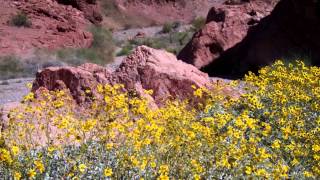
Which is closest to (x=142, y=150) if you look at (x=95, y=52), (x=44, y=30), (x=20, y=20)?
(x=95, y=52)

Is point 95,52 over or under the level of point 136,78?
under

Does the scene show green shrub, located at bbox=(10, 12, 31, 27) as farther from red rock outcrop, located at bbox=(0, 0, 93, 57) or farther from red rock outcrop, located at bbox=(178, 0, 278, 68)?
red rock outcrop, located at bbox=(178, 0, 278, 68)

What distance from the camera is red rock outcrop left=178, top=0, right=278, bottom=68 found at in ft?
60.5

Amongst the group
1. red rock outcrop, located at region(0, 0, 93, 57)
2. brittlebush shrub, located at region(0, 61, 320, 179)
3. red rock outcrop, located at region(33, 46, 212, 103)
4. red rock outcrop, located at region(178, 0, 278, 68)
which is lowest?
red rock outcrop, located at region(0, 0, 93, 57)

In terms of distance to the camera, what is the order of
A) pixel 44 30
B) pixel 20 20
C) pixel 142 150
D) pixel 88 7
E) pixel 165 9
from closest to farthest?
pixel 142 150 → pixel 44 30 → pixel 20 20 → pixel 88 7 → pixel 165 9

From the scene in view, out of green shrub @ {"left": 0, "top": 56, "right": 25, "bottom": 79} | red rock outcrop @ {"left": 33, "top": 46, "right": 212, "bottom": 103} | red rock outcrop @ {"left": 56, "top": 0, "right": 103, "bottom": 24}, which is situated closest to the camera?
red rock outcrop @ {"left": 33, "top": 46, "right": 212, "bottom": 103}

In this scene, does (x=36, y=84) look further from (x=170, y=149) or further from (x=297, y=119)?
(x=170, y=149)

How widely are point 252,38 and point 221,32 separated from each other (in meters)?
0.98

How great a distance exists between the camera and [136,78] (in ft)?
31.8

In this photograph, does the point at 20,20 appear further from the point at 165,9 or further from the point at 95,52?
the point at 165,9

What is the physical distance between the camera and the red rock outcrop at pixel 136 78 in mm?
9453

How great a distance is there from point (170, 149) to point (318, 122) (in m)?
2.19

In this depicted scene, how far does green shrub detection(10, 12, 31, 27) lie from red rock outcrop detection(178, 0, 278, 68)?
9142 mm

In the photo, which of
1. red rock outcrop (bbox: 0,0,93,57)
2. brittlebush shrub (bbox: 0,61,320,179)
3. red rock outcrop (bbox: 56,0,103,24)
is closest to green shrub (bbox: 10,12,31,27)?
red rock outcrop (bbox: 0,0,93,57)
